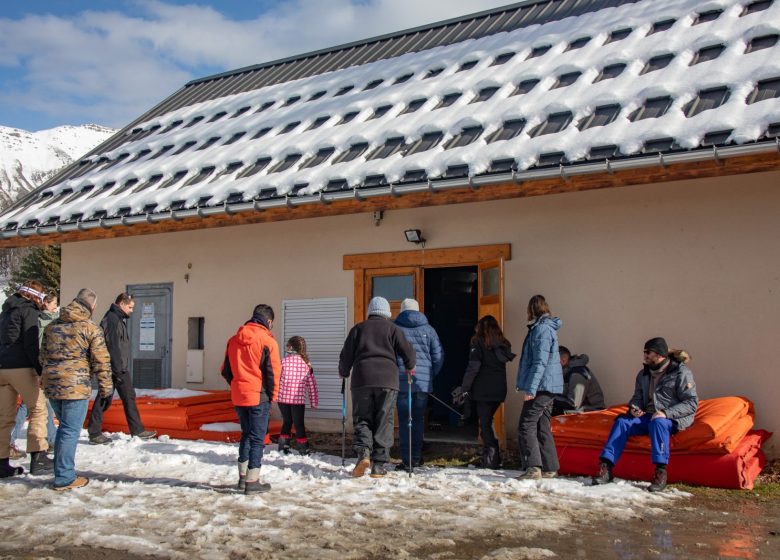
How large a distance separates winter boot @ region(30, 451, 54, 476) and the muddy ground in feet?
8.61

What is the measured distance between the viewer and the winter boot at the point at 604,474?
259 inches

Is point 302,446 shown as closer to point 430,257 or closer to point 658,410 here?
point 430,257

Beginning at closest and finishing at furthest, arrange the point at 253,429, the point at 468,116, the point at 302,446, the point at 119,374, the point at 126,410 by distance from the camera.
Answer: the point at 253,429
the point at 302,446
the point at 119,374
the point at 126,410
the point at 468,116

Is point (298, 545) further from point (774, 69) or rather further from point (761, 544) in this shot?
point (774, 69)

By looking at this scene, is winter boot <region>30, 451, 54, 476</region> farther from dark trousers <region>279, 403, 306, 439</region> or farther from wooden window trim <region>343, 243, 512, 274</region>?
wooden window trim <region>343, 243, 512, 274</region>

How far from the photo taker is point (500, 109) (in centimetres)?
940

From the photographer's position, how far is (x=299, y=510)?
18.8 feet

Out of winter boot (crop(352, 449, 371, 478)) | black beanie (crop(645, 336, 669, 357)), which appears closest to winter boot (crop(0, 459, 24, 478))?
winter boot (crop(352, 449, 371, 478))

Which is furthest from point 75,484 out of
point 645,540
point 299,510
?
point 645,540

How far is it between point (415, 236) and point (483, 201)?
91cm

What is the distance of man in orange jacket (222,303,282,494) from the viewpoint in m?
6.54

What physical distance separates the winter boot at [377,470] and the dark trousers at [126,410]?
3393 mm

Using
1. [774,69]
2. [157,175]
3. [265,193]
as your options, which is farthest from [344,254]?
[774,69]

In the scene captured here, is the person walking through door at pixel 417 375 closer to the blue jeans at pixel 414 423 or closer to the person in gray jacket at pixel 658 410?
the blue jeans at pixel 414 423
